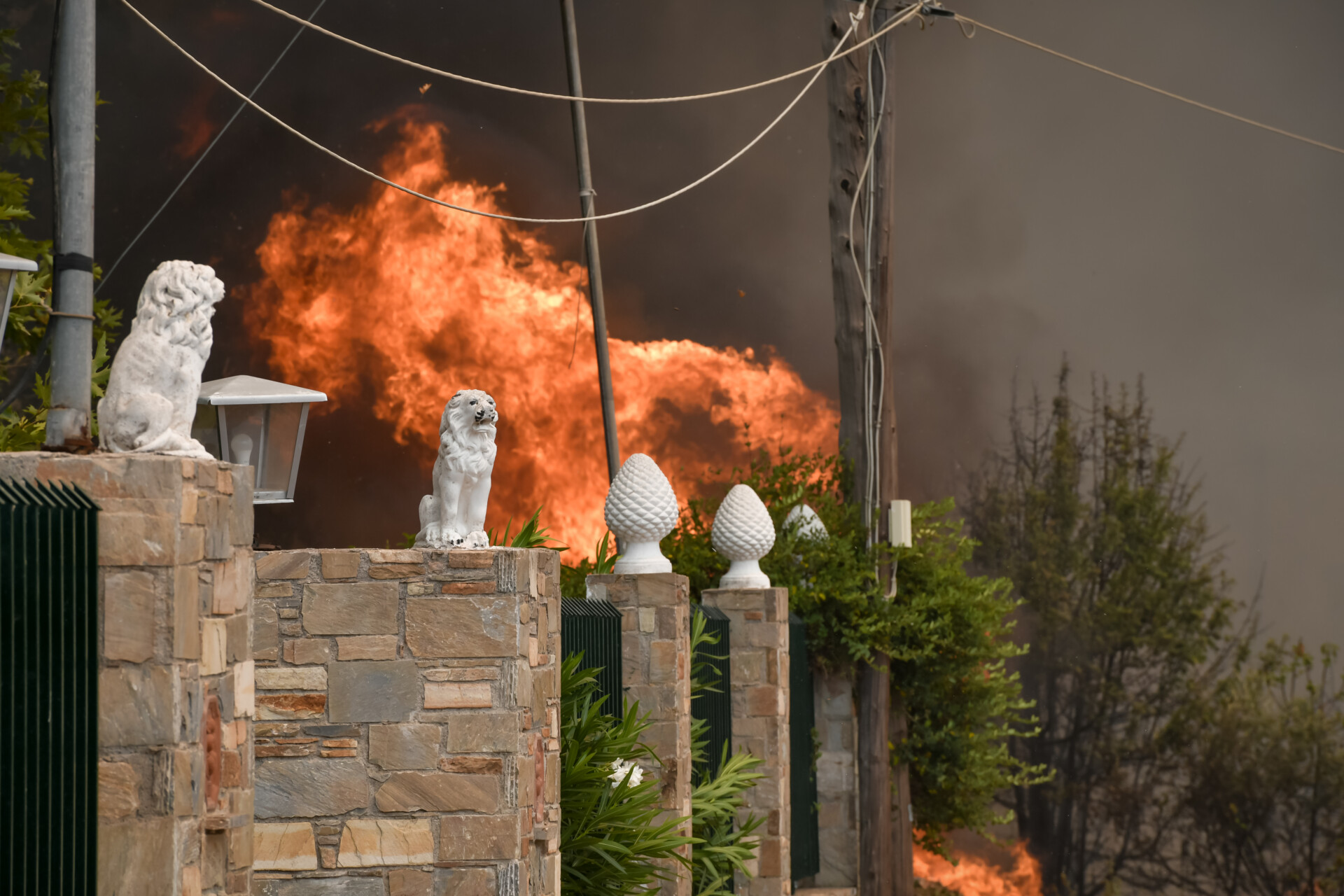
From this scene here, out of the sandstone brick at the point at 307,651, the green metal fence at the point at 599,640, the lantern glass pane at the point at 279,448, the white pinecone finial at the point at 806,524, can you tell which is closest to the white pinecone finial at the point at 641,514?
the green metal fence at the point at 599,640

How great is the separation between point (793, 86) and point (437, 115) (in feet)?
9.98

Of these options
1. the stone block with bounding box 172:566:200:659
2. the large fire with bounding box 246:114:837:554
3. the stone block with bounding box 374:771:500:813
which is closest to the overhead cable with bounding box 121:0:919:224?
the stone block with bounding box 374:771:500:813

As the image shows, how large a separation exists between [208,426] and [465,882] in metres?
1.39

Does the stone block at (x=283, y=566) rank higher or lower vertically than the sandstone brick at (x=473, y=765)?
higher

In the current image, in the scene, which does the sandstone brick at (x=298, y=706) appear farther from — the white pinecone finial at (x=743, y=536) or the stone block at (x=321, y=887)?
the white pinecone finial at (x=743, y=536)

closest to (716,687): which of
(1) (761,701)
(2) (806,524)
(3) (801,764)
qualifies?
(1) (761,701)

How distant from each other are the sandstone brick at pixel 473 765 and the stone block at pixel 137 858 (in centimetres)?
A: 128

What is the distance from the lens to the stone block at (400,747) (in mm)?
3432

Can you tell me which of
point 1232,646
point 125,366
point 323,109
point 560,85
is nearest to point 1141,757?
point 1232,646

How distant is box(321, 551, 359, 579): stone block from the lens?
3457mm

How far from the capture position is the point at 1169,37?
10.8 m

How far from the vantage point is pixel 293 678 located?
3.46m

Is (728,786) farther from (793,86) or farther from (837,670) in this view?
(793,86)

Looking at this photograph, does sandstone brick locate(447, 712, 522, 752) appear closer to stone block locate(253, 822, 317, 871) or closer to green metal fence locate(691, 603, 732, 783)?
stone block locate(253, 822, 317, 871)
